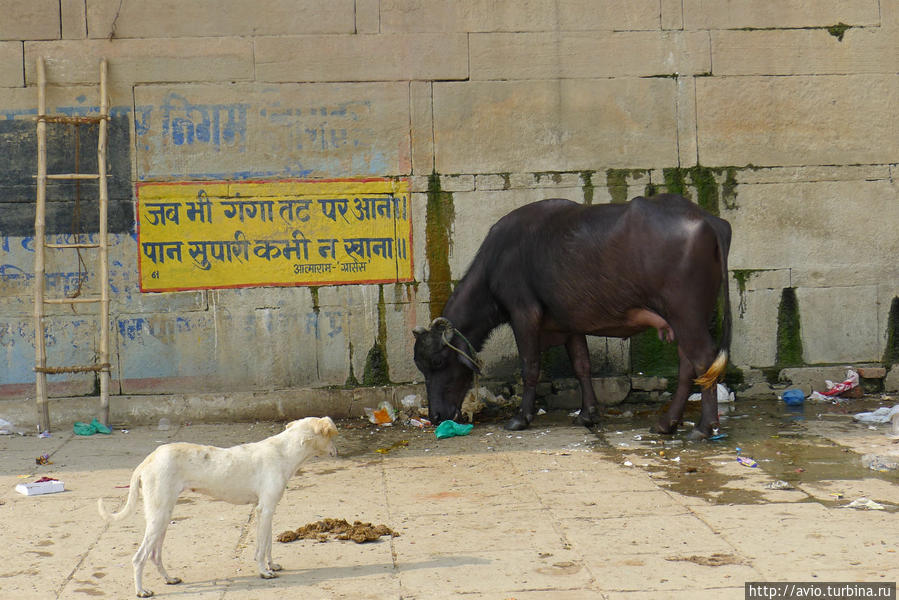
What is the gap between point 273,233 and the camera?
825 cm

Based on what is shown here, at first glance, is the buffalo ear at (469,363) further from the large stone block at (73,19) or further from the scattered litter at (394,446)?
the large stone block at (73,19)

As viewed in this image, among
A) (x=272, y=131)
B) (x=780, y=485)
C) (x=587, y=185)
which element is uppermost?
(x=272, y=131)

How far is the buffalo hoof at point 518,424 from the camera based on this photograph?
7656mm

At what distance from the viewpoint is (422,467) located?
6586 millimetres

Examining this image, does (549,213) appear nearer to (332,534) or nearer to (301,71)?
(301,71)

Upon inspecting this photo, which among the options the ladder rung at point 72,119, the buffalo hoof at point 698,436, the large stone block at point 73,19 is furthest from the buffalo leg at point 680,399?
the large stone block at point 73,19

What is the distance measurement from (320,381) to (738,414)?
3.54 meters

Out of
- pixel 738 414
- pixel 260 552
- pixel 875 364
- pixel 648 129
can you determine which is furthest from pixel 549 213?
pixel 260 552

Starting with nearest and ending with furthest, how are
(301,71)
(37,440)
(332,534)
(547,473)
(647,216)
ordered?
(332,534), (547,473), (647,216), (37,440), (301,71)

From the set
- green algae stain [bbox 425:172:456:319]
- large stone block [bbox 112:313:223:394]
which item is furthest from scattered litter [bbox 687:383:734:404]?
large stone block [bbox 112:313:223:394]

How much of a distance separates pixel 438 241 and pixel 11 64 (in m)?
3.86

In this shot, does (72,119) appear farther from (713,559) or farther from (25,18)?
(713,559)

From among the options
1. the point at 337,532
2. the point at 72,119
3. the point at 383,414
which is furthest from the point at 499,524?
the point at 72,119

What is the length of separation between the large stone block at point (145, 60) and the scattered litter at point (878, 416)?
5710 millimetres
